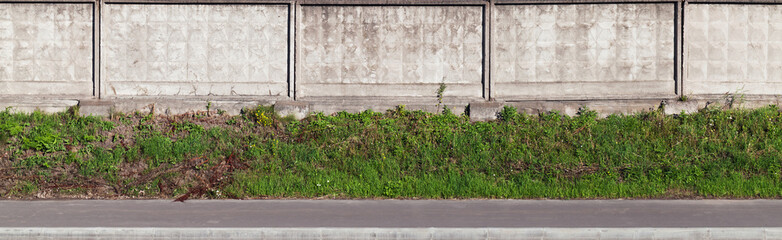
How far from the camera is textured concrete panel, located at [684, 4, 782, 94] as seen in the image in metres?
12.1

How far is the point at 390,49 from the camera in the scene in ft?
40.2

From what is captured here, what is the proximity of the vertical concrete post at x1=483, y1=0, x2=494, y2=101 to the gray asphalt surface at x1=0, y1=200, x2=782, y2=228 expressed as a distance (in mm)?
3760

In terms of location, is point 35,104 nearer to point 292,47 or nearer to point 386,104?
point 292,47

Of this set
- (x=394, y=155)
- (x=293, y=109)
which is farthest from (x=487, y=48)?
(x=293, y=109)

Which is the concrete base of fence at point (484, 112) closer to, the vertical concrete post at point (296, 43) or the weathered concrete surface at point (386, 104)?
the weathered concrete surface at point (386, 104)

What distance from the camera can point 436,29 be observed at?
12.2 meters

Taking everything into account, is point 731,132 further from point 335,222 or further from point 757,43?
point 335,222

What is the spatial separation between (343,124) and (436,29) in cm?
223

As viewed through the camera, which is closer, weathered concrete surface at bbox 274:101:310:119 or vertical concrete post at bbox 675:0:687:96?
weathered concrete surface at bbox 274:101:310:119

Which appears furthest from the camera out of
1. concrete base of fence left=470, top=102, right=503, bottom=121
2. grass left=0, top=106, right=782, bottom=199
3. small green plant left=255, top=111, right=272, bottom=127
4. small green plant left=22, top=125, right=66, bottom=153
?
concrete base of fence left=470, top=102, right=503, bottom=121

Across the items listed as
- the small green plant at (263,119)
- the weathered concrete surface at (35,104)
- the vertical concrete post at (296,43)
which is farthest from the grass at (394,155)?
the vertical concrete post at (296,43)

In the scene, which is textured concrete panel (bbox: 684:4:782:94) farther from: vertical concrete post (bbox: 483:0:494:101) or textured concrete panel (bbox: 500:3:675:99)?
vertical concrete post (bbox: 483:0:494:101)

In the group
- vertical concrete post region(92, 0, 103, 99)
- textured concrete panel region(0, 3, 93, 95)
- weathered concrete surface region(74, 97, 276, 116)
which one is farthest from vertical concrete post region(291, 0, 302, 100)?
textured concrete panel region(0, 3, 93, 95)

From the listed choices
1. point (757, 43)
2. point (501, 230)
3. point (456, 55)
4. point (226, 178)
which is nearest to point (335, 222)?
point (501, 230)
